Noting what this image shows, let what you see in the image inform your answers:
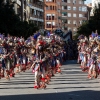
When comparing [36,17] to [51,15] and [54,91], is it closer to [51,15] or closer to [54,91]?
[51,15]

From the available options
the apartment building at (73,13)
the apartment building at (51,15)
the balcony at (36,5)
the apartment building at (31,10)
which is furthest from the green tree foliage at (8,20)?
the apartment building at (73,13)

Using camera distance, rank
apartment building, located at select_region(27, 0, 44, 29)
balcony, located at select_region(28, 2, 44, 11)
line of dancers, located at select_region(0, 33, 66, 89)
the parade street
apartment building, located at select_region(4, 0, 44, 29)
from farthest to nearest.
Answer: balcony, located at select_region(28, 2, 44, 11) < apartment building, located at select_region(27, 0, 44, 29) < apartment building, located at select_region(4, 0, 44, 29) < line of dancers, located at select_region(0, 33, 66, 89) < the parade street

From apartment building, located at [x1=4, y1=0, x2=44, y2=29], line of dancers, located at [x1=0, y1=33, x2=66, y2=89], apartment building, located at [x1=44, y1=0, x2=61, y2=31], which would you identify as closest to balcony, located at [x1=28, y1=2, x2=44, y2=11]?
apartment building, located at [x1=4, y1=0, x2=44, y2=29]

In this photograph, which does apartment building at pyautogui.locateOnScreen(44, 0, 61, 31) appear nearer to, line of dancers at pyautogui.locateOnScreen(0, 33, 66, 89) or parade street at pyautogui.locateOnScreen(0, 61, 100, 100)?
line of dancers at pyautogui.locateOnScreen(0, 33, 66, 89)

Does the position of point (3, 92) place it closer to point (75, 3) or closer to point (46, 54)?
point (46, 54)

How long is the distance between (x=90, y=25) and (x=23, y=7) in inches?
952

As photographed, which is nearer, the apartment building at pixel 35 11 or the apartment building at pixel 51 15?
the apartment building at pixel 35 11

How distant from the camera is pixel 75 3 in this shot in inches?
7018

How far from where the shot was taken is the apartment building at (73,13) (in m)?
172

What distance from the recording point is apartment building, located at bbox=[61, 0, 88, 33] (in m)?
172

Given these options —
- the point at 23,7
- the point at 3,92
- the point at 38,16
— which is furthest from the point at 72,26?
the point at 3,92

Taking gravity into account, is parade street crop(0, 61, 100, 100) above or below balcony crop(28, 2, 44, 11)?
below

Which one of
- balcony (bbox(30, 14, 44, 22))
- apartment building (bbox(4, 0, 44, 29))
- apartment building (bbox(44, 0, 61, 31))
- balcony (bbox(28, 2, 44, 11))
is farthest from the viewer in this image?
Result: apartment building (bbox(44, 0, 61, 31))

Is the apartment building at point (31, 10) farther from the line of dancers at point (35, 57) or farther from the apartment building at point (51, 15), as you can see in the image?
the line of dancers at point (35, 57)
